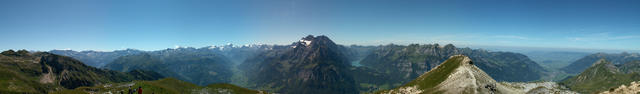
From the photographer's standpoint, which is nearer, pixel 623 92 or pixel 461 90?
pixel 623 92

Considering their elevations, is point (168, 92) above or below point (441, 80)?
below

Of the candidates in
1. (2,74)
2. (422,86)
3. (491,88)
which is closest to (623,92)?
(491,88)

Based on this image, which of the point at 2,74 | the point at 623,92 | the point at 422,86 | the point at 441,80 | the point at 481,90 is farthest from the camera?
the point at 2,74

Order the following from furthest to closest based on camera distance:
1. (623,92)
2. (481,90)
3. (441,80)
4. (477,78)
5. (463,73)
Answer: (441,80)
(463,73)
(477,78)
(481,90)
(623,92)

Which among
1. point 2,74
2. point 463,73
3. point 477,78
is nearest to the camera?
point 477,78

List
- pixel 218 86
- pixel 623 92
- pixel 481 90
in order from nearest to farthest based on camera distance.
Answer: pixel 623 92 < pixel 481 90 < pixel 218 86

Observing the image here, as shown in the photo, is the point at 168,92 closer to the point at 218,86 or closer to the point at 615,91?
the point at 218,86

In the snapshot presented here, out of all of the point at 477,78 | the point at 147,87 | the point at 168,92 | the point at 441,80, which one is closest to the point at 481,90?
the point at 477,78

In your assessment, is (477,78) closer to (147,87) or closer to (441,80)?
(441,80)

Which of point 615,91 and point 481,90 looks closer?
point 615,91
